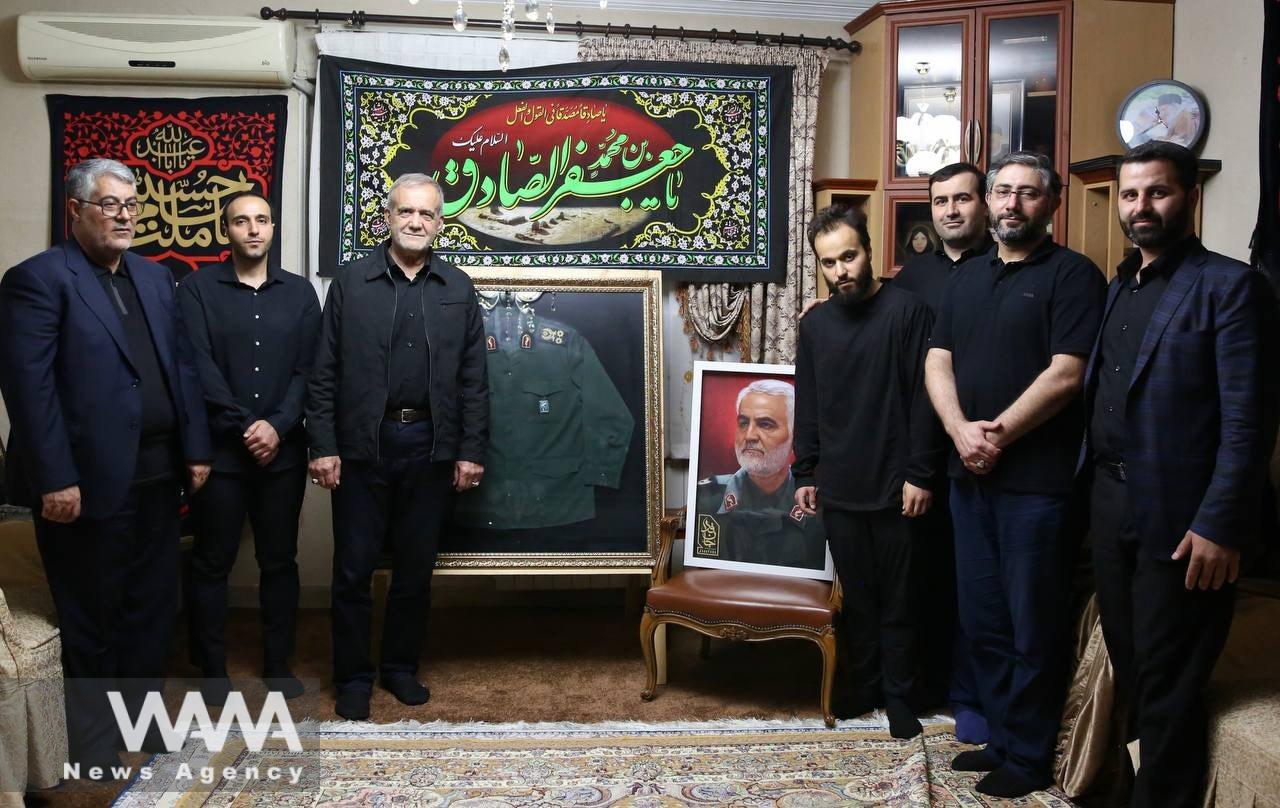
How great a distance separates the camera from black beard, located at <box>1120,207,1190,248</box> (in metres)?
2.12

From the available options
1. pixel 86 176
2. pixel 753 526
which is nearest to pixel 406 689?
pixel 753 526

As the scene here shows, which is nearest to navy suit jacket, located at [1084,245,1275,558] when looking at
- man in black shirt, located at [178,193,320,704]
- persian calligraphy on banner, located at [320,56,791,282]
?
persian calligraphy on banner, located at [320,56,791,282]

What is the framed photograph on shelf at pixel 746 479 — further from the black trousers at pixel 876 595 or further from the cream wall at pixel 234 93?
the cream wall at pixel 234 93

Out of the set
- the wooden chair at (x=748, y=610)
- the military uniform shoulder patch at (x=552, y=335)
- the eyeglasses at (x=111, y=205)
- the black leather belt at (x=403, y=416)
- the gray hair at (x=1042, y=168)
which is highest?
the gray hair at (x=1042, y=168)

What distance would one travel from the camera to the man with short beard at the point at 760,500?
11.1ft

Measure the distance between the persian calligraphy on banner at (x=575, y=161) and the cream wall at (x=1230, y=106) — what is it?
1.56m

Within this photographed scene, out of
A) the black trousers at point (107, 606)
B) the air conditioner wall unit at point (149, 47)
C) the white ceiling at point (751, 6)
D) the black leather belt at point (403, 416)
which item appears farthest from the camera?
the white ceiling at point (751, 6)

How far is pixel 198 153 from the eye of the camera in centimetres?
412

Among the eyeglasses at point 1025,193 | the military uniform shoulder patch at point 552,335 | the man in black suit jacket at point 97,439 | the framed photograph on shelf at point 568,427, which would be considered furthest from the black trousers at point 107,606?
the eyeglasses at point 1025,193

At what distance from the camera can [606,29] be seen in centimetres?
414

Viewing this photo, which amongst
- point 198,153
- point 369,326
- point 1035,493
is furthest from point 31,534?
point 1035,493

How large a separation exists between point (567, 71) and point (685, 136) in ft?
1.86

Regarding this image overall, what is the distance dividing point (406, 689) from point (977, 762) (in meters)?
1.77

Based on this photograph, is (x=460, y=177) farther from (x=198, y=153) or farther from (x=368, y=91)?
(x=198, y=153)
